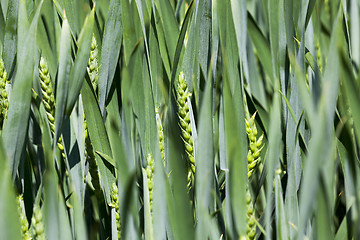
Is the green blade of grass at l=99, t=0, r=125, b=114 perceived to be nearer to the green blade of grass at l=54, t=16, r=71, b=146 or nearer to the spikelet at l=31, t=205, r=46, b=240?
the green blade of grass at l=54, t=16, r=71, b=146

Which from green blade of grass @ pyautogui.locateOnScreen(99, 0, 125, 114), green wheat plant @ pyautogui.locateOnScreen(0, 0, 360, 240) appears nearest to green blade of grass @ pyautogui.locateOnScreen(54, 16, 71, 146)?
green wheat plant @ pyautogui.locateOnScreen(0, 0, 360, 240)

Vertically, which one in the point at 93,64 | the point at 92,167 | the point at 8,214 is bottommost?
the point at 8,214

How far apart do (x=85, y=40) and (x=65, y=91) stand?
2.5 inches

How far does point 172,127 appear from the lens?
39 centimetres

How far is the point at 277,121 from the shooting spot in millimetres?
427

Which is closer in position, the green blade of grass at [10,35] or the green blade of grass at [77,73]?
the green blade of grass at [77,73]

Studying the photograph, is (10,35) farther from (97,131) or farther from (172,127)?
(172,127)

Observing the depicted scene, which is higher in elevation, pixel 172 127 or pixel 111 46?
pixel 111 46

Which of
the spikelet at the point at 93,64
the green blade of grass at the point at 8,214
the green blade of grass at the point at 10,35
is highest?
the green blade of grass at the point at 10,35

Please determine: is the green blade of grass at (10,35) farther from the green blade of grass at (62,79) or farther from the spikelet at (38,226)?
the spikelet at (38,226)

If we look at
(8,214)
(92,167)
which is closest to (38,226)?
(8,214)

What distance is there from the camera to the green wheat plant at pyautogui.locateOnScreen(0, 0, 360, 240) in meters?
0.39

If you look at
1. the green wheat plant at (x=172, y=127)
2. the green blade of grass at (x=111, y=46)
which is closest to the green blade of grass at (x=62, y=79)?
the green wheat plant at (x=172, y=127)

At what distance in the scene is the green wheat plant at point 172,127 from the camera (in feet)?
1.27
